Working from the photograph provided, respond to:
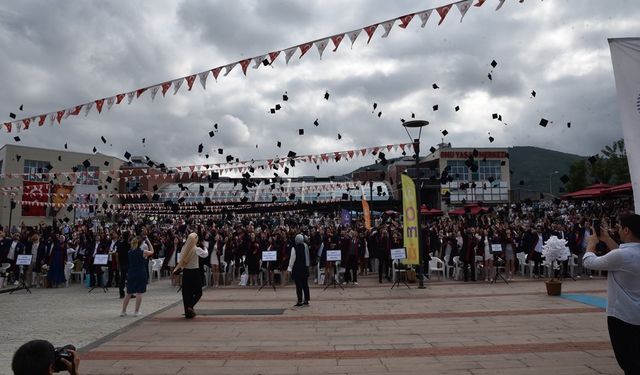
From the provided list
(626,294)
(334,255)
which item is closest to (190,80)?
(334,255)

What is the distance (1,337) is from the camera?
828 cm

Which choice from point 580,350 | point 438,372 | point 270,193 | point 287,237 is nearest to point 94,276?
point 287,237

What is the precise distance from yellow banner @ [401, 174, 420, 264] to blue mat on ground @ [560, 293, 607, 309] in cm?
437

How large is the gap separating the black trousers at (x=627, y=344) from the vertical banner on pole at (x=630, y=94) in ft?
3.60

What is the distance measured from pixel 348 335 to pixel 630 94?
18.8ft

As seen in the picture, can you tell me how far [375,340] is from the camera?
7797 millimetres

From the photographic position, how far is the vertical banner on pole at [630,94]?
4445 millimetres

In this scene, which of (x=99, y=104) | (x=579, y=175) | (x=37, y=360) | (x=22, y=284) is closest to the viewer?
(x=37, y=360)

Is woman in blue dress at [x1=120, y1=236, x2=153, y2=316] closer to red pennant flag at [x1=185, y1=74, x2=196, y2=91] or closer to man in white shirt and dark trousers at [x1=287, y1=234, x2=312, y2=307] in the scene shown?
man in white shirt and dark trousers at [x1=287, y1=234, x2=312, y2=307]

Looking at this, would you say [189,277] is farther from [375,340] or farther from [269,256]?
[269,256]

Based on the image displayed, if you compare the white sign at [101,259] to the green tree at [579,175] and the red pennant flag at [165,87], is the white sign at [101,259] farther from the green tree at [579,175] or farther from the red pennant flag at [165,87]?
the green tree at [579,175]

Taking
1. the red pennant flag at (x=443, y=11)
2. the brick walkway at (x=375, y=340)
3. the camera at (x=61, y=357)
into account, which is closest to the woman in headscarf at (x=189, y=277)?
the brick walkway at (x=375, y=340)

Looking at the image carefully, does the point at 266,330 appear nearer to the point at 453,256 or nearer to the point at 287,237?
the point at 287,237

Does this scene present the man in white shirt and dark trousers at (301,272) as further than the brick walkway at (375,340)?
Yes
